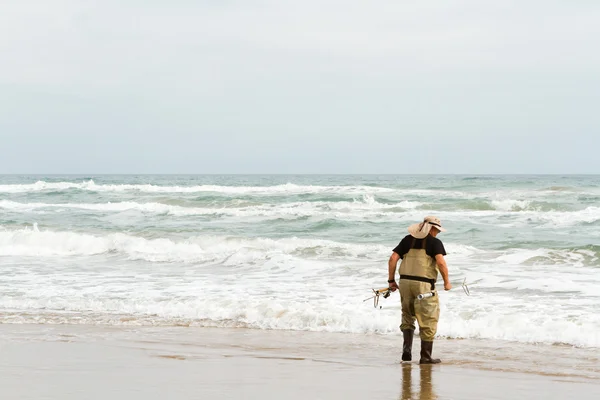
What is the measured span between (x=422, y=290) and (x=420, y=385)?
1.04 m

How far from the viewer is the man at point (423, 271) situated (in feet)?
21.0

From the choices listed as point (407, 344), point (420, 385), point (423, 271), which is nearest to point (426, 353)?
A: point (407, 344)

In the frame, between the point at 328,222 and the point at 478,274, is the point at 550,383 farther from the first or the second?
the point at 328,222

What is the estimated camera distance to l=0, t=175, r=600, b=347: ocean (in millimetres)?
8773

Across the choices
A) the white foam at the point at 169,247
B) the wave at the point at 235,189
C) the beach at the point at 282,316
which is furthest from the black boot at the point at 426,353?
the wave at the point at 235,189

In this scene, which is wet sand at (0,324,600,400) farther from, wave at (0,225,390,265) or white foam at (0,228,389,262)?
white foam at (0,228,389,262)

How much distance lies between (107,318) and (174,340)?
6.01 feet

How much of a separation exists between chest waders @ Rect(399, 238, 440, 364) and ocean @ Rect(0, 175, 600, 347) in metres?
1.61

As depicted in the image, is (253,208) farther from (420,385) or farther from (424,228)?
(420,385)

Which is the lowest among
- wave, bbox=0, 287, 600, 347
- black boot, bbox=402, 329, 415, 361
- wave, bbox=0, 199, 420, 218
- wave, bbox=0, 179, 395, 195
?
wave, bbox=0, 287, 600, 347

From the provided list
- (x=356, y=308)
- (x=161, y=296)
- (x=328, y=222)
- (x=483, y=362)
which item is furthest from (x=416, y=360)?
(x=328, y=222)

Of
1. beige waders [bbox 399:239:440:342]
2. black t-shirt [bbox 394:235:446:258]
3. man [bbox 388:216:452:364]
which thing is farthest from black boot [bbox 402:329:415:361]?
black t-shirt [bbox 394:235:446:258]

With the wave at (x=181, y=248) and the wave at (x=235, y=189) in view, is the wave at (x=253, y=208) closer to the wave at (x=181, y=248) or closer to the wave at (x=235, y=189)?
the wave at (x=235, y=189)

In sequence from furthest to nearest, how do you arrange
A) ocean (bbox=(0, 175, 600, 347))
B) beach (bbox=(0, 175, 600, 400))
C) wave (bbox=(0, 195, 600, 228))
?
wave (bbox=(0, 195, 600, 228)) < ocean (bbox=(0, 175, 600, 347)) < beach (bbox=(0, 175, 600, 400))
